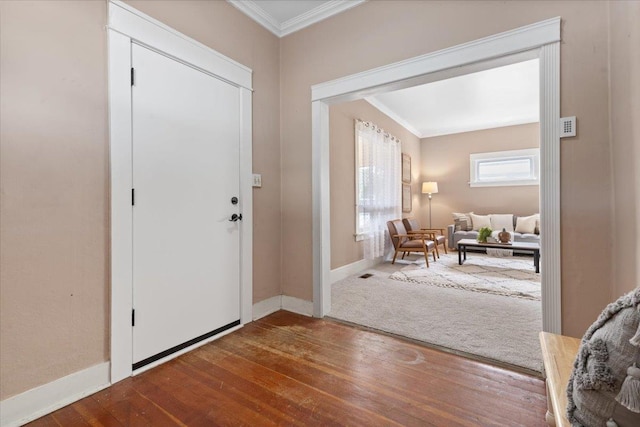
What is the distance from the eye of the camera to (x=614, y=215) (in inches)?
59.5

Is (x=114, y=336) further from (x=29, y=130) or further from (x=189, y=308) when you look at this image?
(x=29, y=130)

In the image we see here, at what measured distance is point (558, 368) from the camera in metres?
0.90

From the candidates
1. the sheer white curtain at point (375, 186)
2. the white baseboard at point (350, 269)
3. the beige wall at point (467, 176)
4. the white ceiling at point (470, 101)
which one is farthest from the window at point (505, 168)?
the white baseboard at point (350, 269)

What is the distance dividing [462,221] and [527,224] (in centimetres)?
113

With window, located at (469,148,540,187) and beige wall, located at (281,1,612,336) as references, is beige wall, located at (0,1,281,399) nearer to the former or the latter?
beige wall, located at (281,1,612,336)

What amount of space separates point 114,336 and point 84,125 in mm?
1178

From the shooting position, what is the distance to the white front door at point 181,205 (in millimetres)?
1767

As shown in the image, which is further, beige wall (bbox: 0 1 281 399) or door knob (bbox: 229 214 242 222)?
door knob (bbox: 229 214 242 222)

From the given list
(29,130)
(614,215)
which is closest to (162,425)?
(29,130)

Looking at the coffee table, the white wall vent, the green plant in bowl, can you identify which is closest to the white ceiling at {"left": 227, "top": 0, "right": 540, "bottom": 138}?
the white wall vent

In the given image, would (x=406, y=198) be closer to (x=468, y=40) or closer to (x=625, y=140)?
(x=468, y=40)

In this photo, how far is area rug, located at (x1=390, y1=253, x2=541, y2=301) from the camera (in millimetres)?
3350

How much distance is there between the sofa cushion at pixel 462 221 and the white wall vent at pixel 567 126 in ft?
15.6

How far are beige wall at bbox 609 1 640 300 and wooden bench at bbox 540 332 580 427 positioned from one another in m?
0.54
